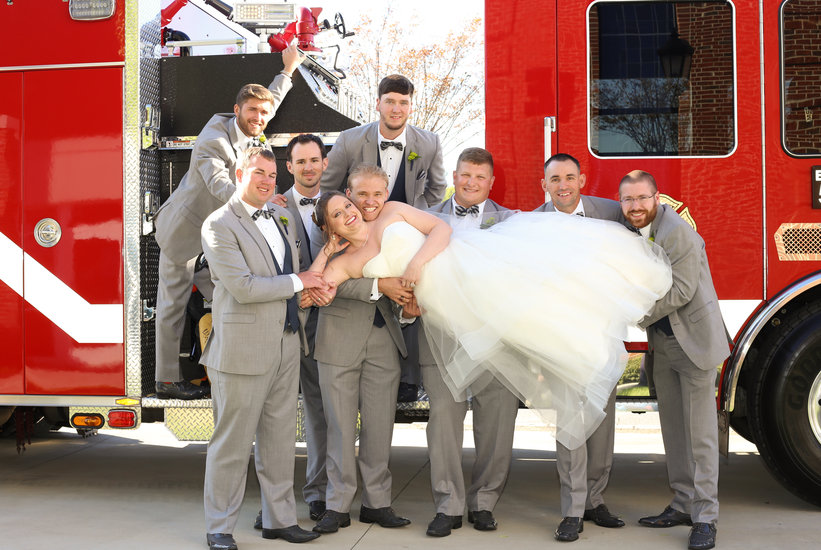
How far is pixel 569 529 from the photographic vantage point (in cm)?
443

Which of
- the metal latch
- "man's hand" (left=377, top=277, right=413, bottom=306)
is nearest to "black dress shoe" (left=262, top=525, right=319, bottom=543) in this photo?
"man's hand" (left=377, top=277, right=413, bottom=306)

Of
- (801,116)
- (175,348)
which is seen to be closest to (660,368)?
(801,116)

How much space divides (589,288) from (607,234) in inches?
12.0

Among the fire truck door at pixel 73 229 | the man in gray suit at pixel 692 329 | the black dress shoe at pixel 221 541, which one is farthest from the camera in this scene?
the fire truck door at pixel 73 229

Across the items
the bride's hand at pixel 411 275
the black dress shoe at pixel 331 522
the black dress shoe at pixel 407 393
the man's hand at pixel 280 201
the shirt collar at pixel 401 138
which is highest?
the shirt collar at pixel 401 138

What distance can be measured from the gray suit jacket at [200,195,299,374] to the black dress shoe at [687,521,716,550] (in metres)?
2.15

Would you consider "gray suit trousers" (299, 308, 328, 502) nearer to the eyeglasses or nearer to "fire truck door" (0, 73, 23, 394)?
"fire truck door" (0, 73, 23, 394)

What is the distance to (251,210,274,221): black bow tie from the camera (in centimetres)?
438

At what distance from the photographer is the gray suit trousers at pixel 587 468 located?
4.47 metres

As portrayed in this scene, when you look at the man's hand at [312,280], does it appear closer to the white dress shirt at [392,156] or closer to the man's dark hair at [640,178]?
the white dress shirt at [392,156]

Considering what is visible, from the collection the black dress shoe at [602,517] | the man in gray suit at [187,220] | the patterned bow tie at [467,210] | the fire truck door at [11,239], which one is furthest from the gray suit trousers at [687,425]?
the fire truck door at [11,239]

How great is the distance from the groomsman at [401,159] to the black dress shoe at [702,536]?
159cm

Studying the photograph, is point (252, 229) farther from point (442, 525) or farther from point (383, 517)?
point (442, 525)

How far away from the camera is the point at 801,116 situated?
15.5ft
